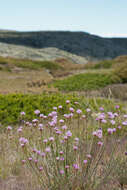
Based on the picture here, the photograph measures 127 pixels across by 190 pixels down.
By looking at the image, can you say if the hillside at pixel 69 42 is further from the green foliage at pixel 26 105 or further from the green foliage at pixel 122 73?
the green foliage at pixel 26 105

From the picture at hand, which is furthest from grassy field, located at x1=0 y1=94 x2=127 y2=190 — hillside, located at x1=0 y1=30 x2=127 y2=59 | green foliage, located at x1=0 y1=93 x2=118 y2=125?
hillside, located at x1=0 y1=30 x2=127 y2=59

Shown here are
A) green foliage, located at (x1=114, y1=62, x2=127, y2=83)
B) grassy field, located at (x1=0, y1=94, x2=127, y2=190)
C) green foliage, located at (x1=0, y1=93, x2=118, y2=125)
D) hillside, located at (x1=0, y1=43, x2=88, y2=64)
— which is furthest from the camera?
hillside, located at (x1=0, y1=43, x2=88, y2=64)

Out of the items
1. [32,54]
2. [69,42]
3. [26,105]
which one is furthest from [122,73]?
[69,42]

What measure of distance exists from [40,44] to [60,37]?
630 cm

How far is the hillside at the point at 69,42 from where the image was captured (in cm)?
6919

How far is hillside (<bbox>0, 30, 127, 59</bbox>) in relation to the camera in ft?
227

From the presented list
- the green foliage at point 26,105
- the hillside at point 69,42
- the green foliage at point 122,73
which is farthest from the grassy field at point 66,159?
the hillside at point 69,42

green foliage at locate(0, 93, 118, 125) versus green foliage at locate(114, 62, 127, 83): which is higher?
green foliage at locate(0, 93, 118, 125)

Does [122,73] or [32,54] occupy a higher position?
[122,73]

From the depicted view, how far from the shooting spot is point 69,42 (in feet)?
233

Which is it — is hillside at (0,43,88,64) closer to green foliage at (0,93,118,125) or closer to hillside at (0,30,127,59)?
hillside at (0,30,127,59)

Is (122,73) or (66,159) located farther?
(122,73)

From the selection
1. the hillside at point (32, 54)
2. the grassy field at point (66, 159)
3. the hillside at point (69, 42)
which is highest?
the grassy field at point (66, 159)

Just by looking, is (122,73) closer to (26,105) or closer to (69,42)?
(26,105)
